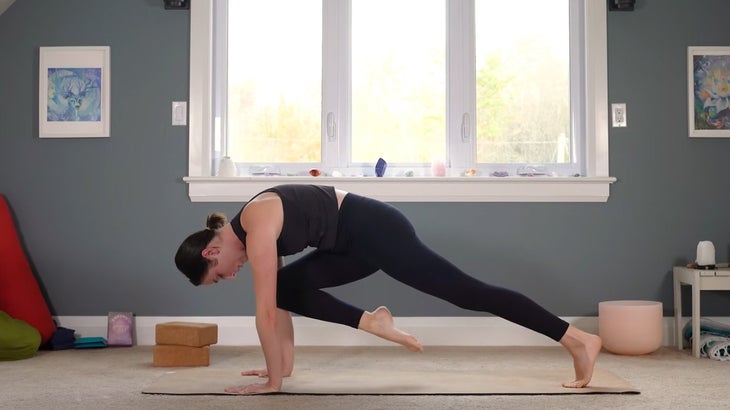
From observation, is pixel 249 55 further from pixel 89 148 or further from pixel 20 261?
pixel 20 261

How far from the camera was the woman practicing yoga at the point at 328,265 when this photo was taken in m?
2.77

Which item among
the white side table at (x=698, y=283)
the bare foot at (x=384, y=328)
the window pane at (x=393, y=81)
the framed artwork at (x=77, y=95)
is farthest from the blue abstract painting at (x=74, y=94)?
the white side table at (x=698, y=283)

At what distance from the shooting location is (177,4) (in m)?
4.38

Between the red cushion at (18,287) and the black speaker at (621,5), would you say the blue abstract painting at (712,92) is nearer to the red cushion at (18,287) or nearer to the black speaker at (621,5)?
the black speaker at (621,5)

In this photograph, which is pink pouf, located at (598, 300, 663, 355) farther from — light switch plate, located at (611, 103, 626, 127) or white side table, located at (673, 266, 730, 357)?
light switch plate, located at (611, 103, 626, 127)

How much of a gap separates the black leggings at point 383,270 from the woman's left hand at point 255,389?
283 millimetres

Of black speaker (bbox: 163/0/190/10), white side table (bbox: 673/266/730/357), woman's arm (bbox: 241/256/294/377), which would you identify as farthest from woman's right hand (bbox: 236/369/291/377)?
black speaker (bbox: 163/0/190/10)

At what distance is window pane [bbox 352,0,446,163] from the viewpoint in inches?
179

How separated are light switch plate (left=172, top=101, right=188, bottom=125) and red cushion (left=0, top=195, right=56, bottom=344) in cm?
97

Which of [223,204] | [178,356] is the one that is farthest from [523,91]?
[178,356]

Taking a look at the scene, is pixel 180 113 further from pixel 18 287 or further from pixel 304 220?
pixel 304 220

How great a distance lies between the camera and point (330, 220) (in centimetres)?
293

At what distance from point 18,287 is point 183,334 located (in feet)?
3.53

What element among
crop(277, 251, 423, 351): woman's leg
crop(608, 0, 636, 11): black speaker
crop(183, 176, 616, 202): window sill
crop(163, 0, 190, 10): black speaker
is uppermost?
crop(163, 0, 190, 10): black speaker
